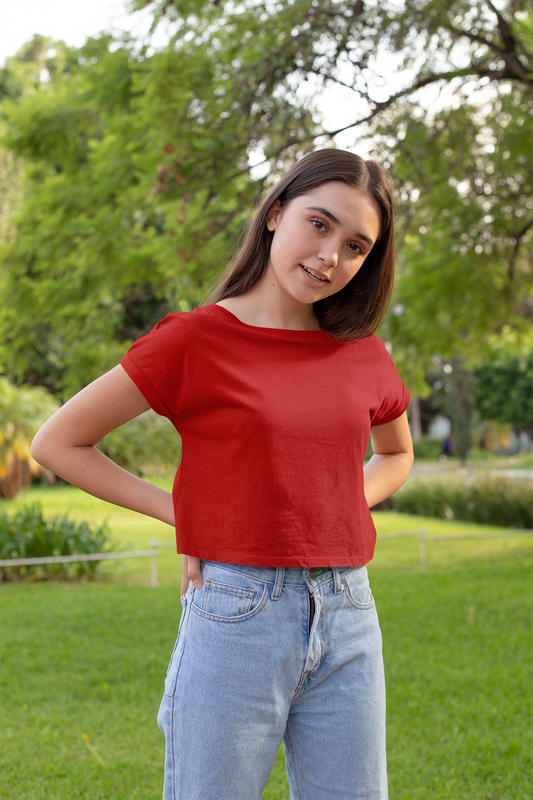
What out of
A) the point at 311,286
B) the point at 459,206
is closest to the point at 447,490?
the point at 459,206

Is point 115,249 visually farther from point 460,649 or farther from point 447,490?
point 447,490

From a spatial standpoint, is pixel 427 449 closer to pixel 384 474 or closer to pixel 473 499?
pixel 473 499

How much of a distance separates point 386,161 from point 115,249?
105 inches

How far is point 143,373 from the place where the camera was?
53.0 inches

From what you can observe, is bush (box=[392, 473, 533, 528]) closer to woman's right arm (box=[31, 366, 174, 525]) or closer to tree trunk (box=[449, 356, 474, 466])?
woman's right arm (box=[31, 366, 174, 525])

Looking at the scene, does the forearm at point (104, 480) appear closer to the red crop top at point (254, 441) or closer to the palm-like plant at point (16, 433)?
the red crop top at point (254, 441)

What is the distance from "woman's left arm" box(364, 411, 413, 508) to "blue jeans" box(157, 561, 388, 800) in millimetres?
360

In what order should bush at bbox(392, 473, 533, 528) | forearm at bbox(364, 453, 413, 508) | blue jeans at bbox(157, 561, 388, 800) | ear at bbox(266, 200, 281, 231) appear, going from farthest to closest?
bush at bbox(392, 473, 533, 528), forearm at bbox(364, 453, 413, 508), ear at bbox(266, 200, 281, 231), blue jeans at bbox(157, 561, 388, 800)

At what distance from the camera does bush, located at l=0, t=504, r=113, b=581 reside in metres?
8.30

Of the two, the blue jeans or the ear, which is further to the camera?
Result: the ear

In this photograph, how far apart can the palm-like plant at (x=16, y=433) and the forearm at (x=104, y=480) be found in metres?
14.3

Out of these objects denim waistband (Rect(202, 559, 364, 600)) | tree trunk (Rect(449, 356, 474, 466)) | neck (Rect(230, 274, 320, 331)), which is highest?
tree trunk (Rect(449, 356, 474, 466))

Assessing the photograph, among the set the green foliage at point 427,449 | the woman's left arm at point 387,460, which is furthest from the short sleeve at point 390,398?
the green foliage at point 427,449

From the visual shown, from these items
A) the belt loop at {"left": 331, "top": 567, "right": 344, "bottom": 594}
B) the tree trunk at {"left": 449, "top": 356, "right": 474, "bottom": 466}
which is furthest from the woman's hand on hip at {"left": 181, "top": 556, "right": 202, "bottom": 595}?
the tree trunk at {"left": 449, "top": 356, "right": 474, "bottom": 466}
